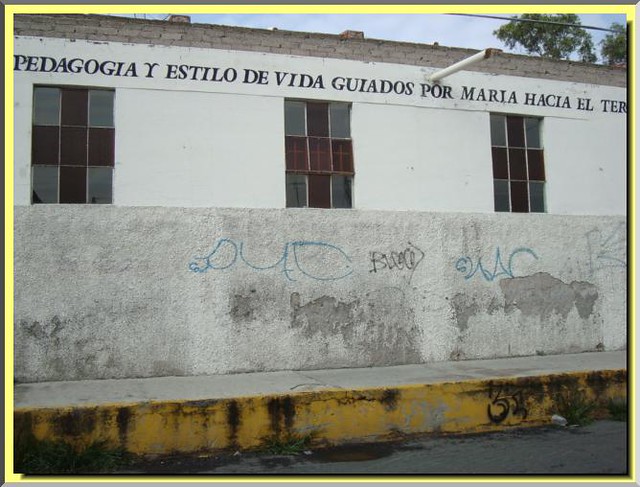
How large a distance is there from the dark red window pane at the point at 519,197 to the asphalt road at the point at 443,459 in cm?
405

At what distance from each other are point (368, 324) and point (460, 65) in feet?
12.4

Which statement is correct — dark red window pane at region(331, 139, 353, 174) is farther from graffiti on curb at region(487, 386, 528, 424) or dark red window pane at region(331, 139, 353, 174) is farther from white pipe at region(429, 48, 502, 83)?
graffiti on curb at region(487, 386, 528, 424)

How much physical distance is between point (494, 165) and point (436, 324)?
2.59 metres

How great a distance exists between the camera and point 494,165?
32.3ft

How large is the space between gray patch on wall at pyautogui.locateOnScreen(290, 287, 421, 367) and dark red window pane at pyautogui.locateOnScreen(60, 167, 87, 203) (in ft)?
9.66

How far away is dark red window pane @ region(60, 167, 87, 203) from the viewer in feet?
26.4

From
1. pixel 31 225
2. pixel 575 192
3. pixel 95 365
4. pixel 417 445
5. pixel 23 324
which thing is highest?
pixel 575 192

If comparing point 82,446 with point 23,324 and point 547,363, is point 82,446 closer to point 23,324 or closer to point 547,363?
point 23,324

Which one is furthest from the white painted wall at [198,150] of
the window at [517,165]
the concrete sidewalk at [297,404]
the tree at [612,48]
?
the tree at [612,48]

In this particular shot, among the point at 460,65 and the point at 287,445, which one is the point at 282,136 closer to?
the point at 460,65

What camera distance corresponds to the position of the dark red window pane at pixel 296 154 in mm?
8820

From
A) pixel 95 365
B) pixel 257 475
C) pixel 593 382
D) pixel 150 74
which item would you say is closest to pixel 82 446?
pixel 257 475

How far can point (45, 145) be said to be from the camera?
317 inches

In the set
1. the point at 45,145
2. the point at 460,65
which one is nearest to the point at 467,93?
the point at 460,65
